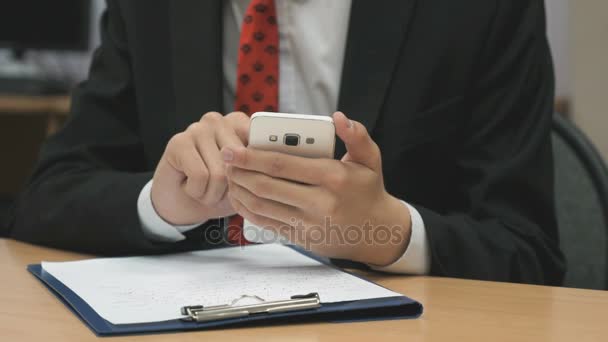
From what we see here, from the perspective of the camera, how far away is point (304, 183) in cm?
79

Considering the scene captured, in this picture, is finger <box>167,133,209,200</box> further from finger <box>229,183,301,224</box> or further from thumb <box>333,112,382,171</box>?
thumb <box>333,112,382,171</box>

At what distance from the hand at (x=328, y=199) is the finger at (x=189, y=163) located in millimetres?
44

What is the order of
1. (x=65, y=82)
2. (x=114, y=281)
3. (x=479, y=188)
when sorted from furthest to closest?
(x=65, y=82), (x=479, y=188), (x=114, y=281)

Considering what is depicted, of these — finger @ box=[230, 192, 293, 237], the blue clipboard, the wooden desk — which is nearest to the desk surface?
the blue clipboard

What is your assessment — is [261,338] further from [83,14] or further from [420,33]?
[83,14]

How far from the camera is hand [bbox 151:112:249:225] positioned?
0.83 metres

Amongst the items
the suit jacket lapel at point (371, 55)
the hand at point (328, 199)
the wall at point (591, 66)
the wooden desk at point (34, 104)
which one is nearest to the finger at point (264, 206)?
the hand at point (328, 199)

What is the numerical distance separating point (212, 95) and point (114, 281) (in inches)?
17.1

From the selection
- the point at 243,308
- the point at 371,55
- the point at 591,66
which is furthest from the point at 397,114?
the point at 591,66

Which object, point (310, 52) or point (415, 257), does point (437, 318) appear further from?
point (310, 52)

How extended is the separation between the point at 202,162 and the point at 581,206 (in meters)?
0.66

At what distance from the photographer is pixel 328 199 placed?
790 mm

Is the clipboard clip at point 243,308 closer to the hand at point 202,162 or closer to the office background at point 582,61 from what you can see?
the hand at point 202,162

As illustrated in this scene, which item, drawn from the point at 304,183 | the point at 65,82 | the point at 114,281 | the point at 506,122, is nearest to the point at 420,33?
the point at 506,122
